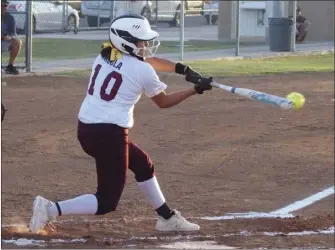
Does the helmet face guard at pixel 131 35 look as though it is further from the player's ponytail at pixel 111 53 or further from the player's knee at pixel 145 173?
Answer: the player's knee at pixel 145 173

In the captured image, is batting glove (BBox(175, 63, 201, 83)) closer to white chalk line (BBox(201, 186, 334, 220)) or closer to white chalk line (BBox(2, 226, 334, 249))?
white chalk line (BBox(2, 226, 334, 249))

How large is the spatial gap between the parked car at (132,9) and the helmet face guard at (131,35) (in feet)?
70.6

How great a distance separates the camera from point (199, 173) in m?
10.6

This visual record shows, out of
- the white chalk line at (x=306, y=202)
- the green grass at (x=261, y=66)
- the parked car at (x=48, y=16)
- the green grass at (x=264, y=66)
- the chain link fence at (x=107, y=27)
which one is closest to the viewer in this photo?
the white chalk line at (x=306, y=202)

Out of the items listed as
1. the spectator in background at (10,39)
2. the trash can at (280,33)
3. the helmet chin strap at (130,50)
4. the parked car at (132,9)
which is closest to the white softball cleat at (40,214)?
the helmet chin strap at (130,50)

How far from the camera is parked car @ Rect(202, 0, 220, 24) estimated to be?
4395 cm

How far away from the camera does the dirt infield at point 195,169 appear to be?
305 inches

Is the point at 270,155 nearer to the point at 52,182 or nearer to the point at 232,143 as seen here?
the point at 232,143

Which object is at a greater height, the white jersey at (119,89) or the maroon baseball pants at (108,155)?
the white jersey at (119,89)

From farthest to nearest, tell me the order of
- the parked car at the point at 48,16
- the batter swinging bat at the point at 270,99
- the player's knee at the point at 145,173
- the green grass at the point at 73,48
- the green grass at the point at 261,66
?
the parked car at the point at 48,16
the green grass at the point at 73,48
the green grass at the point at 261,66
the player's knee at the point at 145,173
the batter swinging bat at the point at 270,99

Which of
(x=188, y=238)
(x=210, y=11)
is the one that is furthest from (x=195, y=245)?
(x=210, y=11)

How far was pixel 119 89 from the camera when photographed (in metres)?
7.23

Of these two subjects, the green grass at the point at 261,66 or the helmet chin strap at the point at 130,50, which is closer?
the helmet chin strap at the point at 130,50

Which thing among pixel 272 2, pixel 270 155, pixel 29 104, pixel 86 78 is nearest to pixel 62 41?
pixel 272 2
